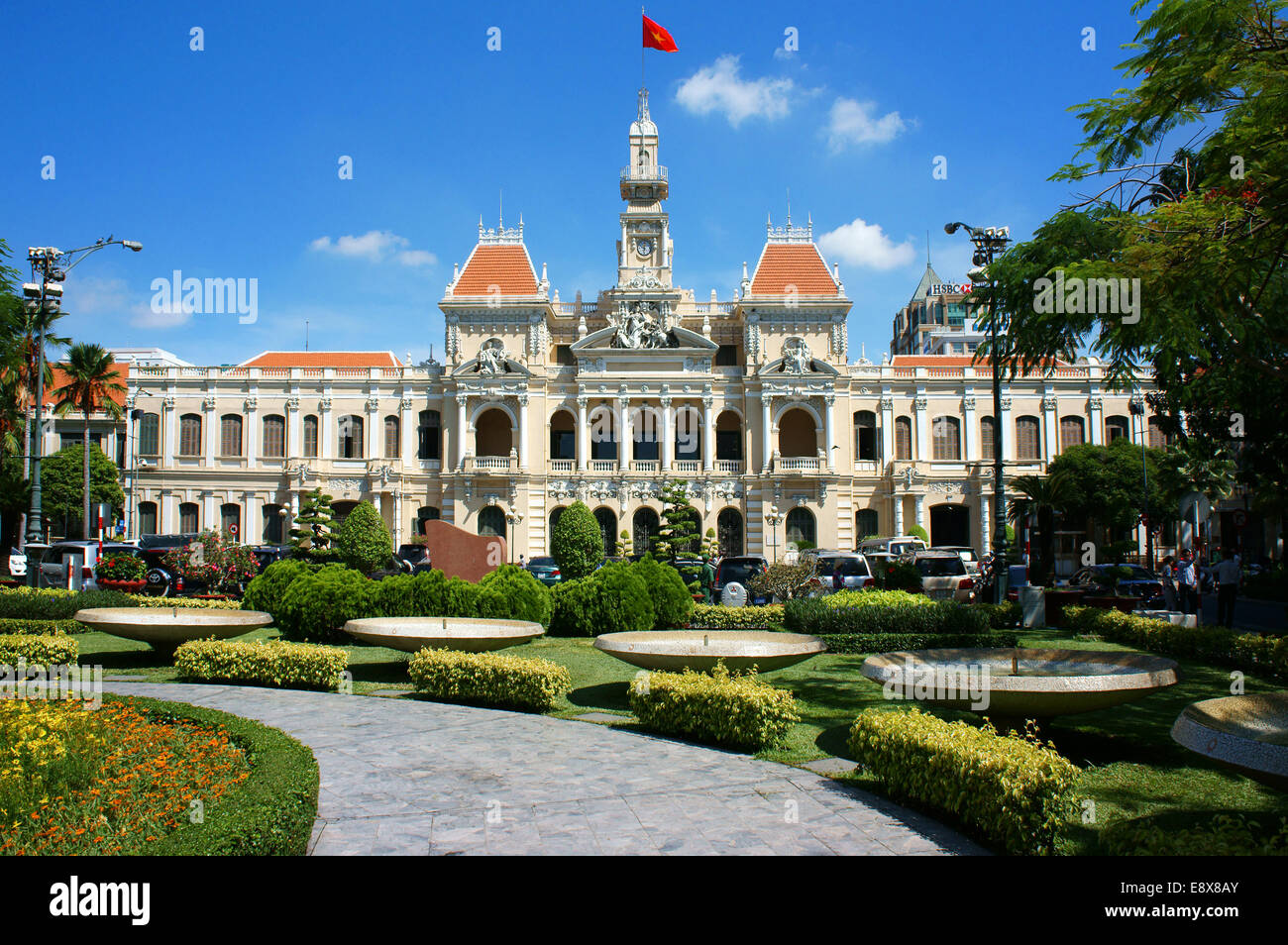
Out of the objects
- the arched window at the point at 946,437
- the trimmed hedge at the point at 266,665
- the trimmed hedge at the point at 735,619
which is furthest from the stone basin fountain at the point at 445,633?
the arched window at the point at 946,437

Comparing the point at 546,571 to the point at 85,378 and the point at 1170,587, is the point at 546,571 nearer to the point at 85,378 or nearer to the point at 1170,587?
the point at 1170,587

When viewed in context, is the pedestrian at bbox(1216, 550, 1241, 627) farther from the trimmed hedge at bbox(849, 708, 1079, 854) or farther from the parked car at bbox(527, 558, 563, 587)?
the parked car at bbox(527, 558, 563, 587)

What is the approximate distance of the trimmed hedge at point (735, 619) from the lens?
16141mm

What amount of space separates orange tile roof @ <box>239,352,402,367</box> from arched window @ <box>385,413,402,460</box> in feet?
13.2

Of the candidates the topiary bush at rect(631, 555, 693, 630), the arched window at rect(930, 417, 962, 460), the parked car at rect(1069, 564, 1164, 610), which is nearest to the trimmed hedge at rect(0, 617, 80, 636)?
the topiary bush at rect(631, 555, 693, 630)

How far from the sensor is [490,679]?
10.2 m

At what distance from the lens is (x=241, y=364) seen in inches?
1726

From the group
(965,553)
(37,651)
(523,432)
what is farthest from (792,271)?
(37,651)

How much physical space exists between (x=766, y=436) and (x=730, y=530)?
475 centimetres

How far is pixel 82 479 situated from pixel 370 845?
133 feet

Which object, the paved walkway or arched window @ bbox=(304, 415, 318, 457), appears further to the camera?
arched window @ bbox=(304, 415, 318, 457)

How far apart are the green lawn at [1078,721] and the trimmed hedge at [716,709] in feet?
0.86

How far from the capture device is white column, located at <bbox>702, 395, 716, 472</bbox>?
40459mm
